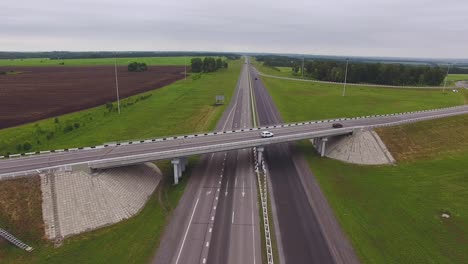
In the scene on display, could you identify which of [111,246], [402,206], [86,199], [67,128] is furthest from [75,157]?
[402,206]

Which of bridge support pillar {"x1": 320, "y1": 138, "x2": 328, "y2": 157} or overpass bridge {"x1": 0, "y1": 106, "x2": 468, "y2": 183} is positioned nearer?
overpass bridge {"x1": 0, "y1": 106, "x2": 468, "y2": 183}

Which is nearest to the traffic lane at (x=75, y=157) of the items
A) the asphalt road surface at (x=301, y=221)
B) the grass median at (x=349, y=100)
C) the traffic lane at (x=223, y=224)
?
the traffic lane at (x=223, y=224)

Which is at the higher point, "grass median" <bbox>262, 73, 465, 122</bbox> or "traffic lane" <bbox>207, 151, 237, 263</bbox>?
"grass median" <bbox>262, 73, 465, 122</bbox>

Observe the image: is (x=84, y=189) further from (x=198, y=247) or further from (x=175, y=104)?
(x=175, y=104)

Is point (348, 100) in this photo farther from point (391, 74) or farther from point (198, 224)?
point (198, 224)

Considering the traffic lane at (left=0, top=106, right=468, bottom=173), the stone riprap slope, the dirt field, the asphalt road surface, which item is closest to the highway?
the asphalt road surface

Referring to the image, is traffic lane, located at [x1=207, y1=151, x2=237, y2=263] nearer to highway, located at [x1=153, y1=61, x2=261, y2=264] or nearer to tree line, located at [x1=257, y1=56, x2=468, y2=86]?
highway, located at [x1=153, y1=61, x2=261, y2=264]

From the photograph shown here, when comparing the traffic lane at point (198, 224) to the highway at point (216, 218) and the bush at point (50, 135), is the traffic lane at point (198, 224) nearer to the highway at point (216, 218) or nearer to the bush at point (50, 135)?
the highway at point (216, 218)
